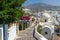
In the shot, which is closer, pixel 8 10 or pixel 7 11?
pixel 7 11

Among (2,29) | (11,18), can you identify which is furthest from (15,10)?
(2,29)

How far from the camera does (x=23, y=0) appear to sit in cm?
1344

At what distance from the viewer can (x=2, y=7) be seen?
11.6m

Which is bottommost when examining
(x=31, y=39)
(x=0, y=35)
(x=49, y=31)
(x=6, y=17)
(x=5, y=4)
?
(x=49, y=31)

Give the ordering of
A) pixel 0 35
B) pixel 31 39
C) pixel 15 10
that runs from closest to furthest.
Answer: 1. pixel 0 35
2. pixel 15 10
3. pixel 31 39

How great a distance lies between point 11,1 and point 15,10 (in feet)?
2.04

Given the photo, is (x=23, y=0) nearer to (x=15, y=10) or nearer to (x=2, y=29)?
(x=15, y=10)

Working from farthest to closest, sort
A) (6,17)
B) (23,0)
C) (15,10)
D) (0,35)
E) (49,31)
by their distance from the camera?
(49,31)
(23,0)
(15,10)
(6,17)
(0,35)

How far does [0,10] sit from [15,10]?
105cm

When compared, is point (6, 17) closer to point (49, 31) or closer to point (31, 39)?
point (31, 39)

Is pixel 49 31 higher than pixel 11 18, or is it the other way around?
pixel 11 18

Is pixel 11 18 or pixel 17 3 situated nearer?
pixel 11 18

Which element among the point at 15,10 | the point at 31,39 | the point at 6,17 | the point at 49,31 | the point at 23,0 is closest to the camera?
the point at 6,17

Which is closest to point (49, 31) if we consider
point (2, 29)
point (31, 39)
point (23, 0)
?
point (31, 39)
